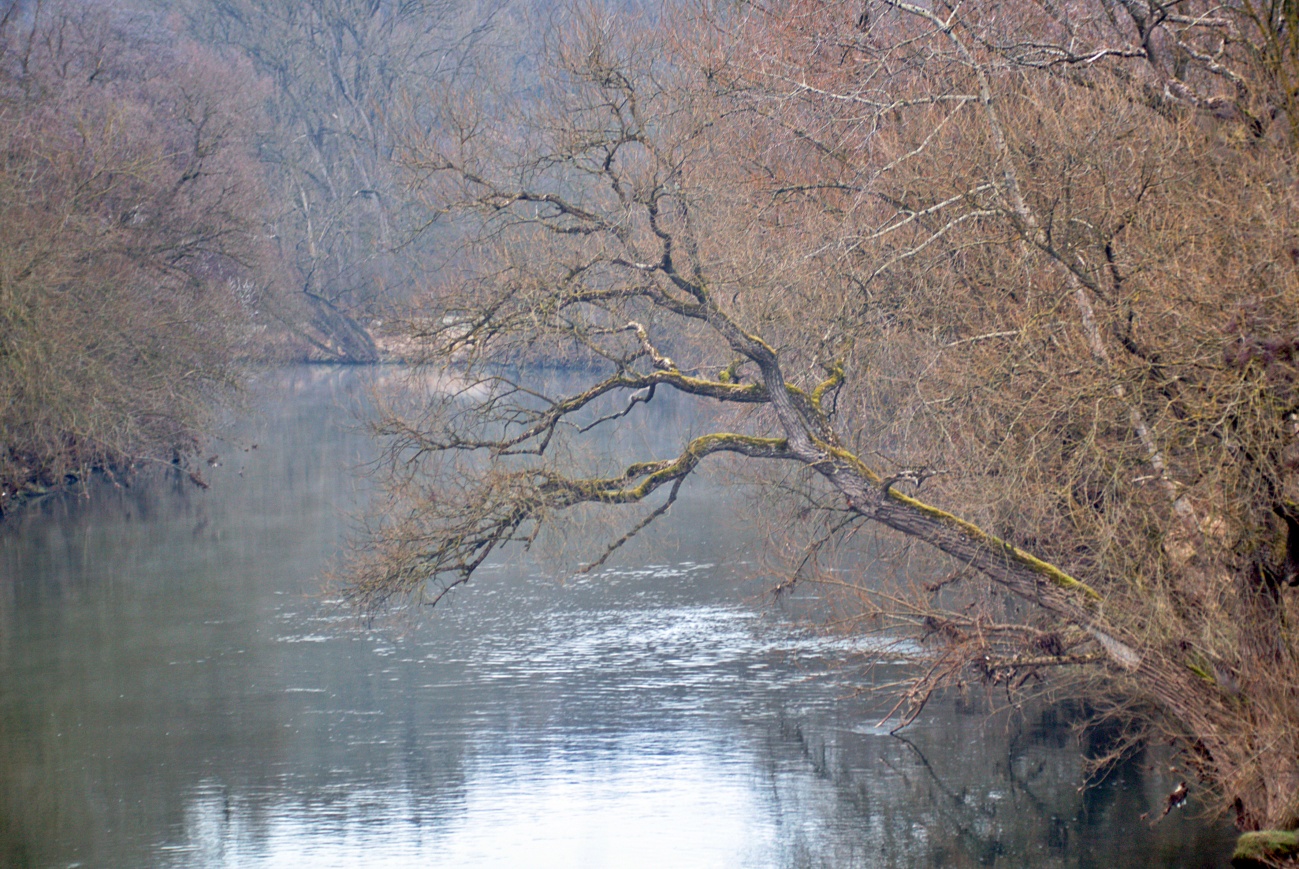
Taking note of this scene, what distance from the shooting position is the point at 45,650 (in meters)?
15.4

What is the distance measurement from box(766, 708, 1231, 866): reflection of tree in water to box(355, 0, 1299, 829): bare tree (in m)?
0.57

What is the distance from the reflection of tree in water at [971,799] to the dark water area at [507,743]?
2 centimetres

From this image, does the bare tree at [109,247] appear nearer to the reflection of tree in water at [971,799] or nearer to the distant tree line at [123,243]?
the distant tree line at [123,243]

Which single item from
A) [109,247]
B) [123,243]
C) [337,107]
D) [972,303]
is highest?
[337,107]

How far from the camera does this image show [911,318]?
11328 mm

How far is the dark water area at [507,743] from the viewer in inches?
401

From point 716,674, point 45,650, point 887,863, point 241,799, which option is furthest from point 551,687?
point 45,650

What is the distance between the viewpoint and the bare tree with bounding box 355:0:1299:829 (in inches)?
326

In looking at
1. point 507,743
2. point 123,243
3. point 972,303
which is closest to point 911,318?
point 972,303

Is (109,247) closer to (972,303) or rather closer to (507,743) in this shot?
(507,743)

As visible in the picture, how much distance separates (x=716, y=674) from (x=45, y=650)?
7626 millimetres

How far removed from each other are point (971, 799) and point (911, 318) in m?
3.88

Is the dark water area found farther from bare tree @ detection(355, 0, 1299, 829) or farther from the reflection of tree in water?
bare tree @ detection(355, 0, 1299, 829)

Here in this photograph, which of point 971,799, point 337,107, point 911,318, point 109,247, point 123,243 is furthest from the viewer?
point 337,107
